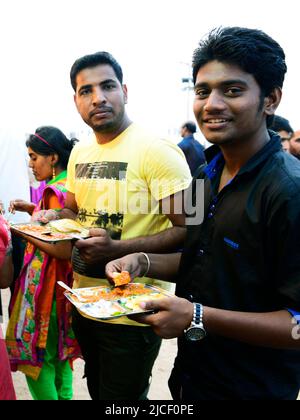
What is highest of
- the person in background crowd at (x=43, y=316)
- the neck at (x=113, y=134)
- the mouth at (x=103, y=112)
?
the mouth at (x=103, y=112)

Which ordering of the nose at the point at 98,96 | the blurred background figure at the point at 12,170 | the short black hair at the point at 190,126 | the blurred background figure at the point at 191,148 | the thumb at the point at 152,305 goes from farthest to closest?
the short black hair at the point at 190,126
the blurred background figure at the point at 191,148
the blurred background figure at the point at 12,170
the nose at the point at 98,96
the thumb at the point at 152,305

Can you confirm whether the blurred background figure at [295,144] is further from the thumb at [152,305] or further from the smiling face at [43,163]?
the thumb at [152,305]

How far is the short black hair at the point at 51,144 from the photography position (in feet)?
7.57

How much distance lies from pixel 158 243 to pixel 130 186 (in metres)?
0.29

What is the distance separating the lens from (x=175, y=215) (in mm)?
1572

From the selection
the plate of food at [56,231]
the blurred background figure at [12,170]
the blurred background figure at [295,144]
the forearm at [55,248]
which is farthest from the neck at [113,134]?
the blurred background figure at [12,170]

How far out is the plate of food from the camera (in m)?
1.54

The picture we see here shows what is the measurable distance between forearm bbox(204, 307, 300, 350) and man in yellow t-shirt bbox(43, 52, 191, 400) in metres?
0.64

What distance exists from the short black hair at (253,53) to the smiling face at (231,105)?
0.02m

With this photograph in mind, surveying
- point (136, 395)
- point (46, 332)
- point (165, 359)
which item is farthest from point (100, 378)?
point (165, 359)

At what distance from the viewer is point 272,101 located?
1.01 meters

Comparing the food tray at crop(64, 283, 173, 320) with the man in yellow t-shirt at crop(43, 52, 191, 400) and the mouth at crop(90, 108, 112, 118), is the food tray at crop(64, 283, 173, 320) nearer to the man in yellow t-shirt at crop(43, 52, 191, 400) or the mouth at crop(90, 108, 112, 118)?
the man in yellow t-shirt at crop(43, 52, 191, 400)

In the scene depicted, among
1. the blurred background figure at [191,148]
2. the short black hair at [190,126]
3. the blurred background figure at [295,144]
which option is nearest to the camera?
the blurred background figure at [295,144]

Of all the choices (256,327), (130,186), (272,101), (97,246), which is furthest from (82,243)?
(272,101)
